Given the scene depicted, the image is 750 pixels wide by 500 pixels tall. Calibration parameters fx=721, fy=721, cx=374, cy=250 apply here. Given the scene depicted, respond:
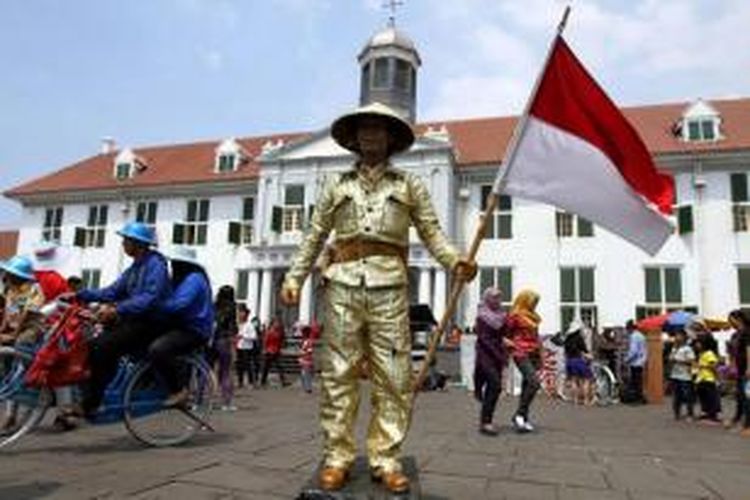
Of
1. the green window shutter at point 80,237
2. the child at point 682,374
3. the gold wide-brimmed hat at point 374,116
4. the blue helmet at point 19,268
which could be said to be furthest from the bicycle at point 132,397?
the green window shutter at point 80,237

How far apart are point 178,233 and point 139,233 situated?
2757 cm

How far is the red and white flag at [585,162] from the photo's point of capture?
4.94 metres

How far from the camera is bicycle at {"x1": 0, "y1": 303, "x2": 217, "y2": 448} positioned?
512 centimetres

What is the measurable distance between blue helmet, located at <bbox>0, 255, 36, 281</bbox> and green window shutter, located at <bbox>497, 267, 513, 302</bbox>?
885 inches

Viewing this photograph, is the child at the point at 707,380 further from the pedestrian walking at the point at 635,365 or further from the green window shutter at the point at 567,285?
the green window shutter at the point at 567,285

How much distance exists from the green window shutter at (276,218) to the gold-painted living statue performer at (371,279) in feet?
84.4

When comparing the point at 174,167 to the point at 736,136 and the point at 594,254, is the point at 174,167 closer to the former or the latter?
the point at 594,254

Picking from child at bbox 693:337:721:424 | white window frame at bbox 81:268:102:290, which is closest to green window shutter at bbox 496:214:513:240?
child at bbox 693:337:721:424

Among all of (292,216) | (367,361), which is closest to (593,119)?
(367,361)

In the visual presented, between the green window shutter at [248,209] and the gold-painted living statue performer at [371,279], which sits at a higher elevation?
the green window shutter at [248,209]

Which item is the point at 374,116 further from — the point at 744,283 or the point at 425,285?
the point at 744,283

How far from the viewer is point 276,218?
3005cm

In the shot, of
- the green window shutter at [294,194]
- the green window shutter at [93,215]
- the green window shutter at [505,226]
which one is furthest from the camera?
the green window shutter at [93,215]

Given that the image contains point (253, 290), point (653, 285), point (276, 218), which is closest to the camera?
point (653, 285)
